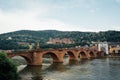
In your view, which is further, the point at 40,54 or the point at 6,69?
the point at 40,54

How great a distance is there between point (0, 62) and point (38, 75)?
56.2 ft

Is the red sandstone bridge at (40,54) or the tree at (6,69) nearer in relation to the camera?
the tree at (6,69)

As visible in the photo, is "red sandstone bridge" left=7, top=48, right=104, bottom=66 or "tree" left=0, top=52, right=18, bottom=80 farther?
"red sandstone bridge" left=7, top=48, right=104, bottom=66

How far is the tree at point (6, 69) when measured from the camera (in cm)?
5151

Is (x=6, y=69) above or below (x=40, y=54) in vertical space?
below

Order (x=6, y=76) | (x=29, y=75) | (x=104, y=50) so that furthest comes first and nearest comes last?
(x=104, y=50) → (x=29, y=75) → (x=6, y=76)

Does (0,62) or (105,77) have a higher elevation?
(0,62)

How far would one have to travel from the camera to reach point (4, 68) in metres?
53.3

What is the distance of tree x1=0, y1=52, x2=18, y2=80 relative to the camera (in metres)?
51.5

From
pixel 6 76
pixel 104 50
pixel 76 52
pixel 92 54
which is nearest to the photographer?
pixel 6 76

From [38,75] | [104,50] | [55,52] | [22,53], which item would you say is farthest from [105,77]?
[104,50]

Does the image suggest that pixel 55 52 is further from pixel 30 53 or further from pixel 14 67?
pixel 14 67

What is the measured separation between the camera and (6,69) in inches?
2099

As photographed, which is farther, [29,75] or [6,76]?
[29,75]
